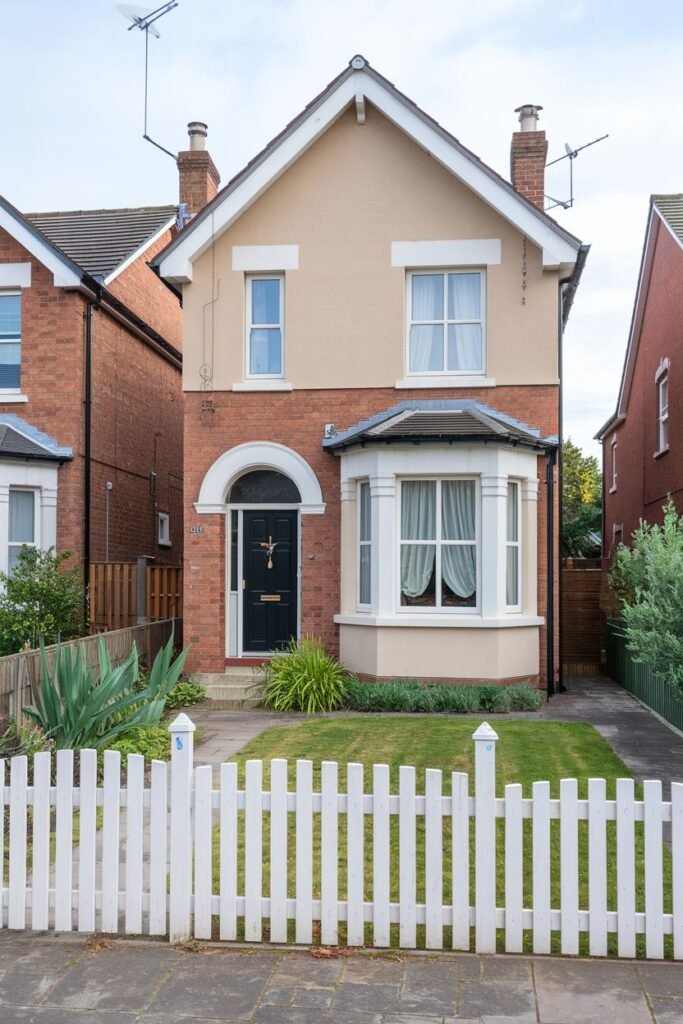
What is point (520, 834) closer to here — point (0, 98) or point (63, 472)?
point (63, 472)

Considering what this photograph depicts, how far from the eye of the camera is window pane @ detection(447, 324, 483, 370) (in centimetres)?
1387

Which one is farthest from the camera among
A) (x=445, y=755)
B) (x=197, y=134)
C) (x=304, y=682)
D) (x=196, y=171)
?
(x=197, y=134)

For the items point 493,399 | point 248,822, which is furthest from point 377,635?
point 248,822

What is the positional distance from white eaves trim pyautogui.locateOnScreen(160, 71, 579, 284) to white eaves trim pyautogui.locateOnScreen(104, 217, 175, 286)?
8.97 feet

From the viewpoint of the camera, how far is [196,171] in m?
16.9

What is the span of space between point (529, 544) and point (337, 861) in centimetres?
911

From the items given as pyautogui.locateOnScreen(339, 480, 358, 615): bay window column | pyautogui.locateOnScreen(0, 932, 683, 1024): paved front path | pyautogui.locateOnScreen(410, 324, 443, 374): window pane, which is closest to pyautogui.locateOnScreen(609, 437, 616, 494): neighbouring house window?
pyautogui.locateOnScreen(410, 324, 443, 374): window pane

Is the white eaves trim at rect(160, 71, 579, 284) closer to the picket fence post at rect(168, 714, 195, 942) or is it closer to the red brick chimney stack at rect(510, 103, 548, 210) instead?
the red brick chimney stack at rect(510, 103, 548, 210)

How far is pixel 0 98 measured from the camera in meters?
13.7

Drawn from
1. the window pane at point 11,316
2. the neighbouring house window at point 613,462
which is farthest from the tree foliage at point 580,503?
the window pane at point 11,316

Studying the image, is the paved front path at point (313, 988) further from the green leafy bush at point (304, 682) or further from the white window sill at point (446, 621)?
the white window sill at point (446, 621)

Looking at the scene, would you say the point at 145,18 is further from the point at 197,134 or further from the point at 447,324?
the point at 447,324

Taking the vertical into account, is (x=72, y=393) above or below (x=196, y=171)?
below

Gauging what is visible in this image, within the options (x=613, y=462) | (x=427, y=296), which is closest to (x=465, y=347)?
(x=427, y=296)
